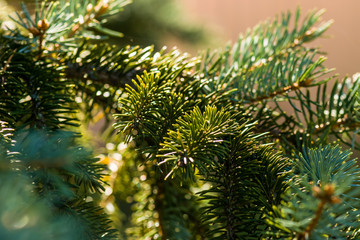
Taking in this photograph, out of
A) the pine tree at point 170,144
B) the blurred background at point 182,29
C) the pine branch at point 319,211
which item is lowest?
the pine branch at point 319,211

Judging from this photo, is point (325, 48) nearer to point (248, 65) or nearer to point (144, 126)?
point (248, 65)

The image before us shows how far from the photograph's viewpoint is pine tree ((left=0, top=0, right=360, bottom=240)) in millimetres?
145

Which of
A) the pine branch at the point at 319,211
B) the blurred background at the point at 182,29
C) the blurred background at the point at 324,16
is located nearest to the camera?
the pine branch at the point at 319,211

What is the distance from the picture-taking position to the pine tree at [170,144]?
0.15 metres

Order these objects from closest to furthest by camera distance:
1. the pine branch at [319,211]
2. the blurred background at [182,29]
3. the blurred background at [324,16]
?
the pine branch at [319,211] < the blurred background at [182,29] < the blurred background at [324,16]

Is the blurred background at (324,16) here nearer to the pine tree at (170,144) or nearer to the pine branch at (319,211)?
the pine tree at (170,144)

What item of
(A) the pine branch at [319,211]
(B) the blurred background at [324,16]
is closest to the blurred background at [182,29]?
(B) the blurred background at [324,16]

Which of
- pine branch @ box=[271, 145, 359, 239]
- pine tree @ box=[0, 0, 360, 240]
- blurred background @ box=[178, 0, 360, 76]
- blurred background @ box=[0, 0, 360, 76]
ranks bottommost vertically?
pine branch @ box=[271, 145, 359, 239]

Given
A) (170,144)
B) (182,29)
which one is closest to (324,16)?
(182,29)

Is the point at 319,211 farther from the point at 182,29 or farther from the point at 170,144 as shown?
the point at 182,29

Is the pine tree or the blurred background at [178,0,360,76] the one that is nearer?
the pine tree

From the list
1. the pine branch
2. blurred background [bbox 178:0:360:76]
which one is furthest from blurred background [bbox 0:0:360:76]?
the pine branch

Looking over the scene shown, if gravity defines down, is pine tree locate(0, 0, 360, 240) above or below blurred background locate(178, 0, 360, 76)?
below

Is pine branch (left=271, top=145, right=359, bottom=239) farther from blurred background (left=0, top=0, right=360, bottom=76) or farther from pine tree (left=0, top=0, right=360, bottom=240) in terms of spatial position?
blurred background (left=0, top=0, right=360, bottom=76)
